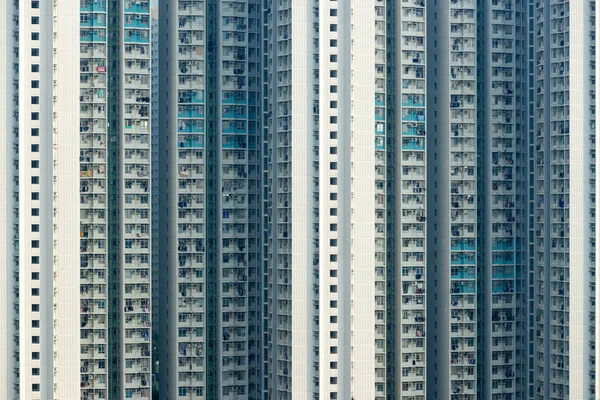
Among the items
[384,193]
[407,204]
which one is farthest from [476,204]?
[384,193]

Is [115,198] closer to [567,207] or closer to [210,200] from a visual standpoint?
[210,200]

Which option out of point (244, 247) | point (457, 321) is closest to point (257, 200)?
point (244, 247)

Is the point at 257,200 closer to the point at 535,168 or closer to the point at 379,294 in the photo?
the point at 379,294

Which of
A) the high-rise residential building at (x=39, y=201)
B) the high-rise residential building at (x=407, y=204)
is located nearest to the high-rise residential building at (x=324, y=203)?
the high-rise residential building at (x=407, y=204)

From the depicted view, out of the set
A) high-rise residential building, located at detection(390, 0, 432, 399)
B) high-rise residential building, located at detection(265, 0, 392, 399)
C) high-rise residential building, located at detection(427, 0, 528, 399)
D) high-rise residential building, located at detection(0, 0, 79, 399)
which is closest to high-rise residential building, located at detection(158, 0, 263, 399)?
high-rise residential building, located at detection(265, 0, 392, 399)

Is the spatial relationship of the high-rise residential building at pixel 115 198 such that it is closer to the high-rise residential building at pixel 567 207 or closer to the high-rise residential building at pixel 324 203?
the high-rise residential building at pixel 324 203
